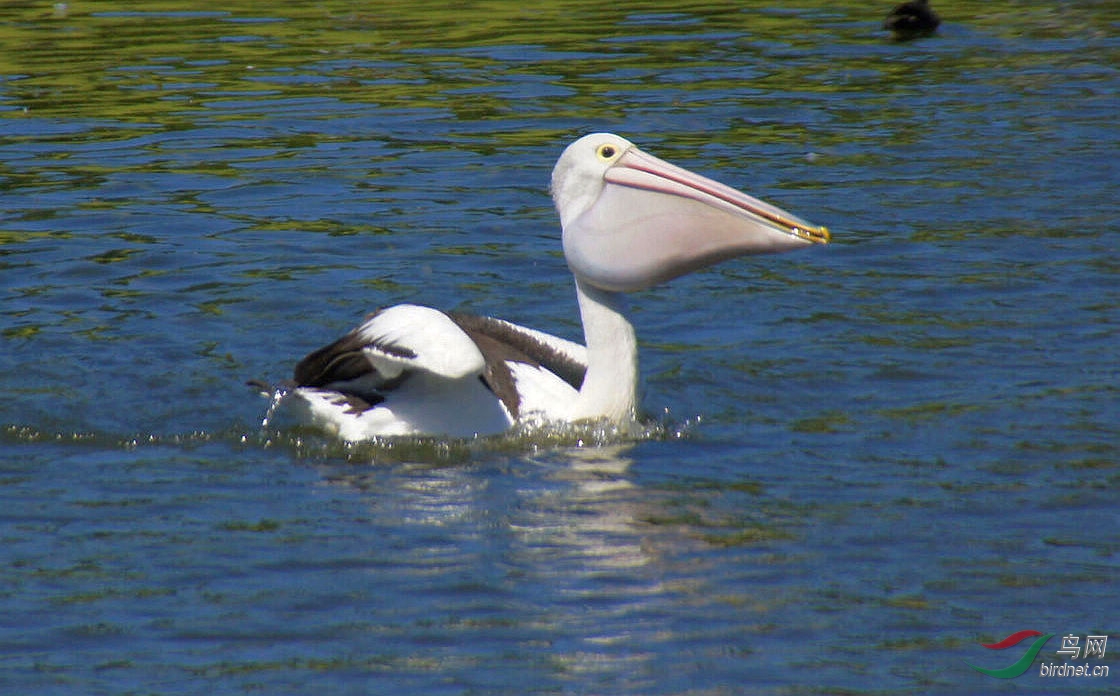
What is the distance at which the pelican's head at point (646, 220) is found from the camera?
5.61 metres

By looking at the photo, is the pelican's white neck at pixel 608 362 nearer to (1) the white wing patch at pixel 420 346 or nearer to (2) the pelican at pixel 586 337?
(2) the pelican at pixel 586 337

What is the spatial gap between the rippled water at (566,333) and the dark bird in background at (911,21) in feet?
0.74

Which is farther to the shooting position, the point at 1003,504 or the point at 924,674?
the point at 1003,504

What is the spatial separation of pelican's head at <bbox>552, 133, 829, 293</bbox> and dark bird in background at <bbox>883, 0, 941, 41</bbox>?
778 cm

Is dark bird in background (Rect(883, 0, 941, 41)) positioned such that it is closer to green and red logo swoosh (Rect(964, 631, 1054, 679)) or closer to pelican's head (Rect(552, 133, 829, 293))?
pelican's head (Rect(552, 133, 829, 293))

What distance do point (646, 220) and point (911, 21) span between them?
8202 millimetres

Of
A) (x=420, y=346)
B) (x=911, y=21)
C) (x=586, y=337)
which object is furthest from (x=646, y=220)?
(x=911, y=21)

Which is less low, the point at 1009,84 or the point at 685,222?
the point at 685,222

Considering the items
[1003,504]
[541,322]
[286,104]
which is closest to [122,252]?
[541,322]

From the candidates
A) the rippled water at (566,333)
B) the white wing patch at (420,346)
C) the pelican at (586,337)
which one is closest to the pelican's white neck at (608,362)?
the pelican at (586,337)

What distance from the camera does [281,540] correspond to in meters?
5.09

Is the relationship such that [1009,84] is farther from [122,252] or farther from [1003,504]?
[1003,504]

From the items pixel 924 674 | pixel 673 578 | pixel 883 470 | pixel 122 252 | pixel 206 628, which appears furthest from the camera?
pixel 122 252

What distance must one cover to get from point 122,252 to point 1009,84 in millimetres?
6076
